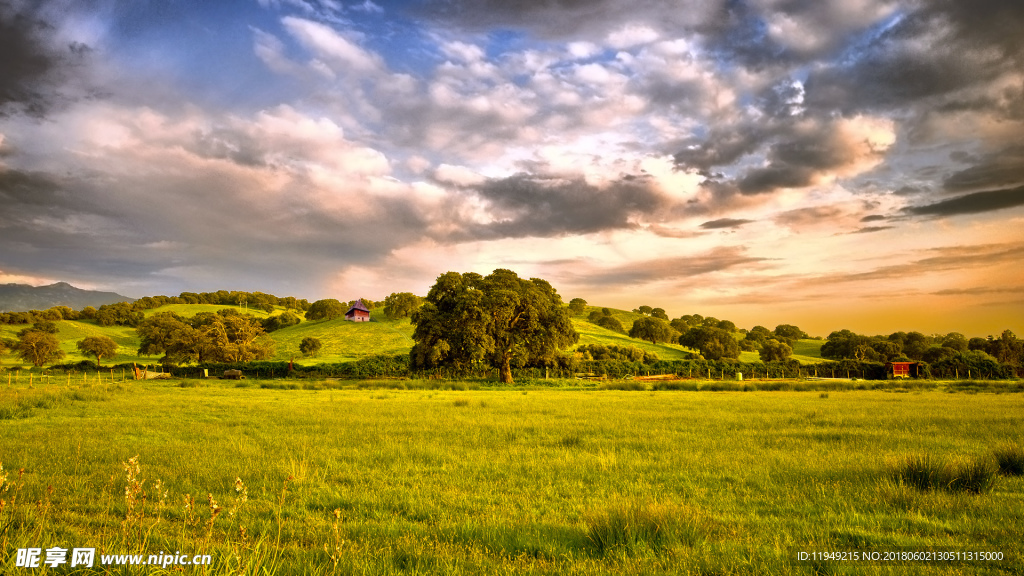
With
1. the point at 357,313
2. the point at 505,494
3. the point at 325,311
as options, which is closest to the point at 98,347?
the point at 357,313

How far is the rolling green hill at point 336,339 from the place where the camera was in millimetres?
98125

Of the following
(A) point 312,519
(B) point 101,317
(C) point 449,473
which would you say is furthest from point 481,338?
(B) point 101,317

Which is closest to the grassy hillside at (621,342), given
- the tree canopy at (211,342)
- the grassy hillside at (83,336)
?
the tree canopy at (211,342)

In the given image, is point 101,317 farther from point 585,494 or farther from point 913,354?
point 913,354

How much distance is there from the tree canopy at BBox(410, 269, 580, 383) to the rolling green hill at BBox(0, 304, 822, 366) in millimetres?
39438

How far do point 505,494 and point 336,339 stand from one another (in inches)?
4241

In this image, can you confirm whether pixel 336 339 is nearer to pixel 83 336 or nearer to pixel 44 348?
pixel 44 348

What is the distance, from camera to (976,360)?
82.0 meters

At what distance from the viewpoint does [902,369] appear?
274 ft

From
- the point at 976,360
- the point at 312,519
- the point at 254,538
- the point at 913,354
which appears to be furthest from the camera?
the point at 913,354

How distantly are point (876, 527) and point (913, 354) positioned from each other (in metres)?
148

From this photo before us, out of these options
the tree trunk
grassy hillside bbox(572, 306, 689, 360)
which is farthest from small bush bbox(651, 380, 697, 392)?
grassy hillside bbox(572, 306, 689, 360)

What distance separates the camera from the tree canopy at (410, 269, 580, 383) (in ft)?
176

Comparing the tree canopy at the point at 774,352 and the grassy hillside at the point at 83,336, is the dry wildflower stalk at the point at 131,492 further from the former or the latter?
the tree canopy at the point at 774,352
